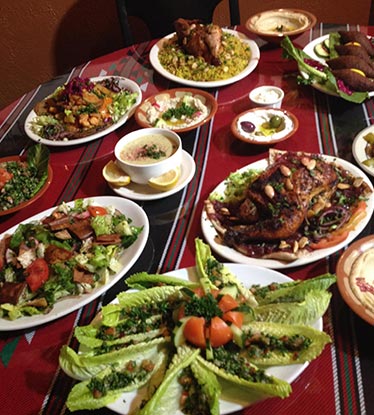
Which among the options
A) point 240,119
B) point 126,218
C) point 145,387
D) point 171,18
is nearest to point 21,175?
point 126,218

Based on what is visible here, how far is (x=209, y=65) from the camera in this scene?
3.51 metres

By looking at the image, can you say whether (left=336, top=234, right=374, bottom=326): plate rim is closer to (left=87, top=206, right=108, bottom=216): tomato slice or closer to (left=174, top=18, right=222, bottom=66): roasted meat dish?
(left=87, top=206, right=108, bottom=216): tomato slice

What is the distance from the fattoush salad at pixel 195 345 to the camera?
1445 millimetres

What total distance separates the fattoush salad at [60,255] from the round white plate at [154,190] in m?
0.21

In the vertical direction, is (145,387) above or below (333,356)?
above

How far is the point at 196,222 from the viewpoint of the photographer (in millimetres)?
2324

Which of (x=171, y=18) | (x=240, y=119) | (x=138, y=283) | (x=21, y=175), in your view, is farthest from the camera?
(x=171, y=18)

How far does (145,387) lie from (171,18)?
12.3 ft

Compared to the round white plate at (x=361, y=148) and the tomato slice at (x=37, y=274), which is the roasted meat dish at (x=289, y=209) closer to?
the round white plate at (x=361, y=148)

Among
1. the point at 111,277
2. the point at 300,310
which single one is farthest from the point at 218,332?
the point at 111,277

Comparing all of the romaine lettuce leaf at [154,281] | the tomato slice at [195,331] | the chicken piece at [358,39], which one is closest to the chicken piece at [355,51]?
the chicken piece at [358,39]

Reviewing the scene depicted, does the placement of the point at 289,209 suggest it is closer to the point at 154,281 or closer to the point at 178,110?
the point at 154,281

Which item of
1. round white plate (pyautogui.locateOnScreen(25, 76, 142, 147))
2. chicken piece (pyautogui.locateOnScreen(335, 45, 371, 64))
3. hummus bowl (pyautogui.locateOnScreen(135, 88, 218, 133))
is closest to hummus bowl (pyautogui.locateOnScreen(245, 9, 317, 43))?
chicken piece (pyautogui.locateOnScreen(335, 45, 371, 64))

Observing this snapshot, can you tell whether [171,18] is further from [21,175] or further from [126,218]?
[126,218]
